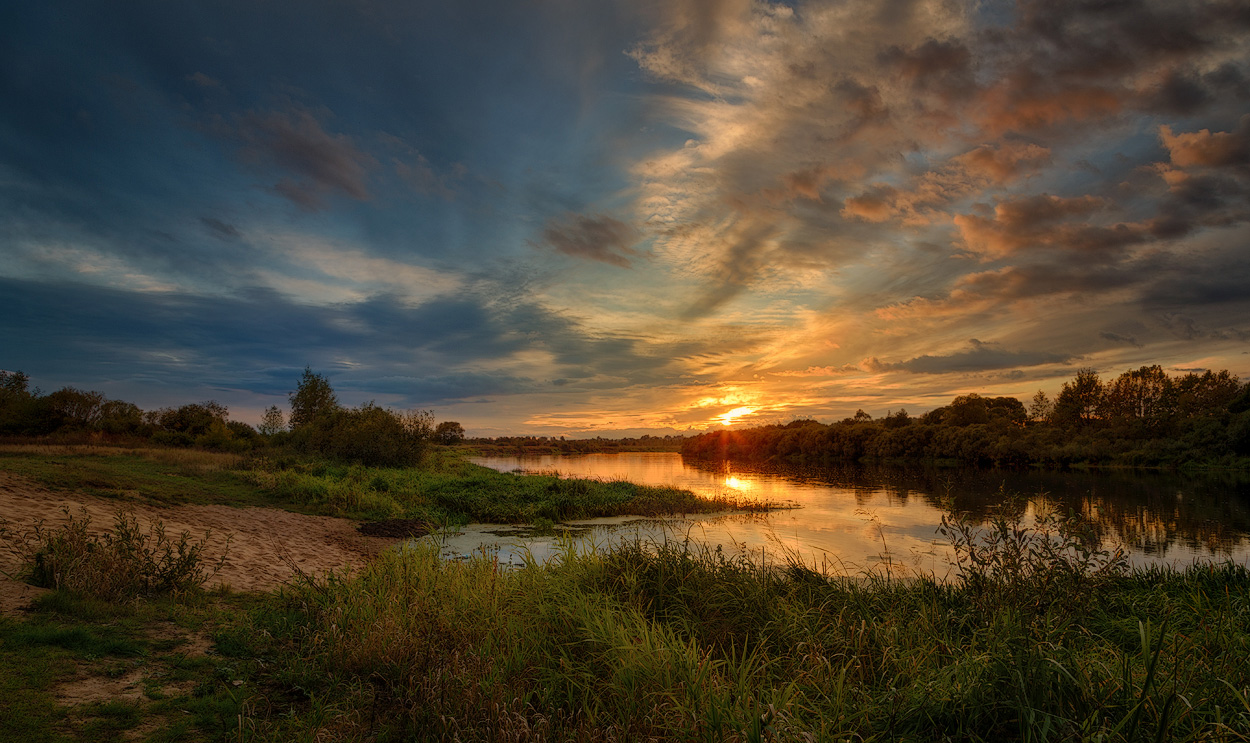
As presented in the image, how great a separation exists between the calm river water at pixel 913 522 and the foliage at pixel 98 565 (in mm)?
4252

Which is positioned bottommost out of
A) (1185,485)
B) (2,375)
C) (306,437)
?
(1185,485)

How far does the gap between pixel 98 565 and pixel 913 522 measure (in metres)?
23.2

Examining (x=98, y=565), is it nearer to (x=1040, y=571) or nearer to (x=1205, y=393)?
(x=1040, y=571)

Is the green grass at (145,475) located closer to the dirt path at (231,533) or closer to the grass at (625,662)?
the dirt path at (231,533)

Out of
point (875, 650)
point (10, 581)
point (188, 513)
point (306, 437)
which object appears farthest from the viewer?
point (306, 437)

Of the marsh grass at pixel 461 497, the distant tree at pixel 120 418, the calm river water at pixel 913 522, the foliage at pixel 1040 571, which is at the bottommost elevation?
A: the calm river water at pixel 913 522

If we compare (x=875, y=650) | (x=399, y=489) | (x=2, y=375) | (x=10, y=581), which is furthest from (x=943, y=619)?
(x=2, y=375)

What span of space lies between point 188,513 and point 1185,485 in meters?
46.2

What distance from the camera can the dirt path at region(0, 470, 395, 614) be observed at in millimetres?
8969

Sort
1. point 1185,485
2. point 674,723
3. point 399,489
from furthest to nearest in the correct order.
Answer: point 1185,485
point 399,489
point 674,723

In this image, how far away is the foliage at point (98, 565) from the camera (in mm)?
6977

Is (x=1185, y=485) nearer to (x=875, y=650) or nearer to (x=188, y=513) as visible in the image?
(x=875, y=650)

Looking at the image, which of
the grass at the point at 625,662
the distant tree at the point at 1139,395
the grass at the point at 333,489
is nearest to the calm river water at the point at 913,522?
the grass at the point at 625,662

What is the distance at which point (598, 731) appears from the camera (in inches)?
165
